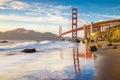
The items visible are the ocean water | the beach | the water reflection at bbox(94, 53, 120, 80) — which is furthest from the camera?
the ocean water

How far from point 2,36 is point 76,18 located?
73.9 meters

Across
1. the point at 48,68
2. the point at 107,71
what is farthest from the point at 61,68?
the point at 107,71

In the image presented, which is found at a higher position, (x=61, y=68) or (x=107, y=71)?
(x=107, y=71)

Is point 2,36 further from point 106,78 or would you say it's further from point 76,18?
point 106,78

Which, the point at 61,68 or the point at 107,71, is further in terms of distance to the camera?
the point at 61,68

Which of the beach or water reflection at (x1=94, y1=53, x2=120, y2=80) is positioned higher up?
water reflection at (x1=94, y1=53, x2=120, y2=80)

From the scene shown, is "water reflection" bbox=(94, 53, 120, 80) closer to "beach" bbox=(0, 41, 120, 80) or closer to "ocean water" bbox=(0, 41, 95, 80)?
"beach" bbox=(0, 41, 120, 80)

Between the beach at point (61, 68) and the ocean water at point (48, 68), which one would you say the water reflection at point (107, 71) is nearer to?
the beach at point (61, 68)

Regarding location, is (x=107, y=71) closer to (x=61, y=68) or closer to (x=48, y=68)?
(x=61, y=68)

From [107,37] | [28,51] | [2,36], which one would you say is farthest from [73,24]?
[2,36]

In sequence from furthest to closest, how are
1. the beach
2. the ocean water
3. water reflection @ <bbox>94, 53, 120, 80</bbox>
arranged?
1. the ocean water
2. the beach
3. water reflection @ <bbox>94, 53, 120, 80</bbox>

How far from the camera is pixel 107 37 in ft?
94.4

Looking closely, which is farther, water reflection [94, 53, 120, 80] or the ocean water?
the ocean water

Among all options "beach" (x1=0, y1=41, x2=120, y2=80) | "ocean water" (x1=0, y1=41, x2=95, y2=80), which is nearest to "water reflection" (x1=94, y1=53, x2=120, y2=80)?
"beach" (x1=0, y1=41, x2=120, y2=80)
